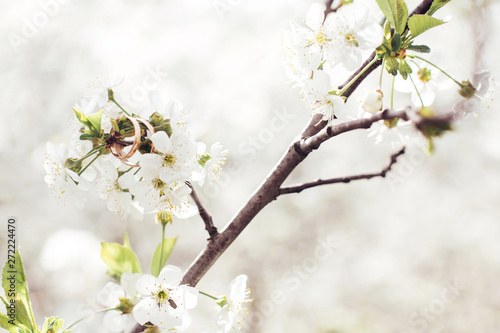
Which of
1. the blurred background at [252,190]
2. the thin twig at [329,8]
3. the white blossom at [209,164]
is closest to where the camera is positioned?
the white blossom at [209,164]

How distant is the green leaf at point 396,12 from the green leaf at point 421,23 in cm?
1

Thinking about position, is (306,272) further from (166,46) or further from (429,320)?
(166,46)

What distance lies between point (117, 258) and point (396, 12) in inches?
20.2

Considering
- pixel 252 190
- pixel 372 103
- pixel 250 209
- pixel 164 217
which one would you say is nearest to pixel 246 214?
pixel 250 209

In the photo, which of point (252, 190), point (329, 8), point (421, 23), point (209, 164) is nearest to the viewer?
point (421, 23)

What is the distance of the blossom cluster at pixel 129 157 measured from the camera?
1.57ft

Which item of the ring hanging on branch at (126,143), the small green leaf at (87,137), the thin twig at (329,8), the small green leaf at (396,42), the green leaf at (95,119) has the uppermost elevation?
the green leaf at (95,119)

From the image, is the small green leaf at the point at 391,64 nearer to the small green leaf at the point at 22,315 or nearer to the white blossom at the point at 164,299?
the white blossom at the point at 164,299

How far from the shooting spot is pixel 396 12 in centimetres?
46

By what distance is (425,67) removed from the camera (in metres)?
0.62

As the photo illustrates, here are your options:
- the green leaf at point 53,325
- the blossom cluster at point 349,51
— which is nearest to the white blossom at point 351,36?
the blossom cluster at point 349,51

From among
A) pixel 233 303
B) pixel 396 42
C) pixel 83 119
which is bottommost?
pixel 233 303

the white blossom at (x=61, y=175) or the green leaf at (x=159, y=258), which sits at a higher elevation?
the white blossom at (x=61, y=175)

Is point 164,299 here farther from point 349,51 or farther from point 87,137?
point 349,51
